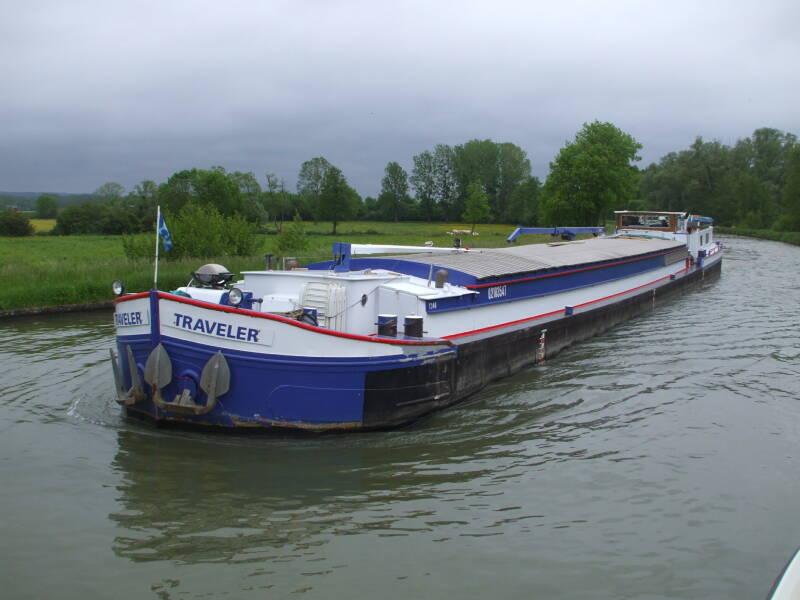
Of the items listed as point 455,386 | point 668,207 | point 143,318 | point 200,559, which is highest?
point 668,207

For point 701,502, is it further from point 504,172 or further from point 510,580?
point 504,172

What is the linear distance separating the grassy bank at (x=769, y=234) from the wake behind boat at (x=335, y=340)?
49801mm

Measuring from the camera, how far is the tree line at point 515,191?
53.3 m

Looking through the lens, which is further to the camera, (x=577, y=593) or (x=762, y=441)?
(x=762, y=441)

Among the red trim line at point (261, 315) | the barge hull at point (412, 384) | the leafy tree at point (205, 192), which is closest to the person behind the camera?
the red trim line at point (261, 315)

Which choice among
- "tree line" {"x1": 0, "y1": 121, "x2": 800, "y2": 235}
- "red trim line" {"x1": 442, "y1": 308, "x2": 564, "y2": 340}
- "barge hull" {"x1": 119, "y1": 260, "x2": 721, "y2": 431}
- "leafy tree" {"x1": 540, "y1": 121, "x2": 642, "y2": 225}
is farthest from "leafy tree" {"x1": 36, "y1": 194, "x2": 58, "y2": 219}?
"barge hull" {"x1": 119, "y1": 260, "x2": 721, "y2": 431}

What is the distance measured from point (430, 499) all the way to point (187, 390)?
3.14 m

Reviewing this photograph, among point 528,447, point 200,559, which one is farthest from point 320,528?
point 528,447

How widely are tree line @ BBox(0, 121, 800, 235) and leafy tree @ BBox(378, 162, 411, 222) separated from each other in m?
0.15

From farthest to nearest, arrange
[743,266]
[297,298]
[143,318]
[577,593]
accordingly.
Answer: [743,266] → [297,298] → [143,318] → [577,593]

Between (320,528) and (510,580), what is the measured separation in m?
1.82

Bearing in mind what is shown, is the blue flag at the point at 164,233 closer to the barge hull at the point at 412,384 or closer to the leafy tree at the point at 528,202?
the barge hull at the point at 412,384

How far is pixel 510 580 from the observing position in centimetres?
521

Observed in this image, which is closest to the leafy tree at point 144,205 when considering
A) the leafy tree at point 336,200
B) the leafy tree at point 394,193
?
the leafy tree at point 336,200
